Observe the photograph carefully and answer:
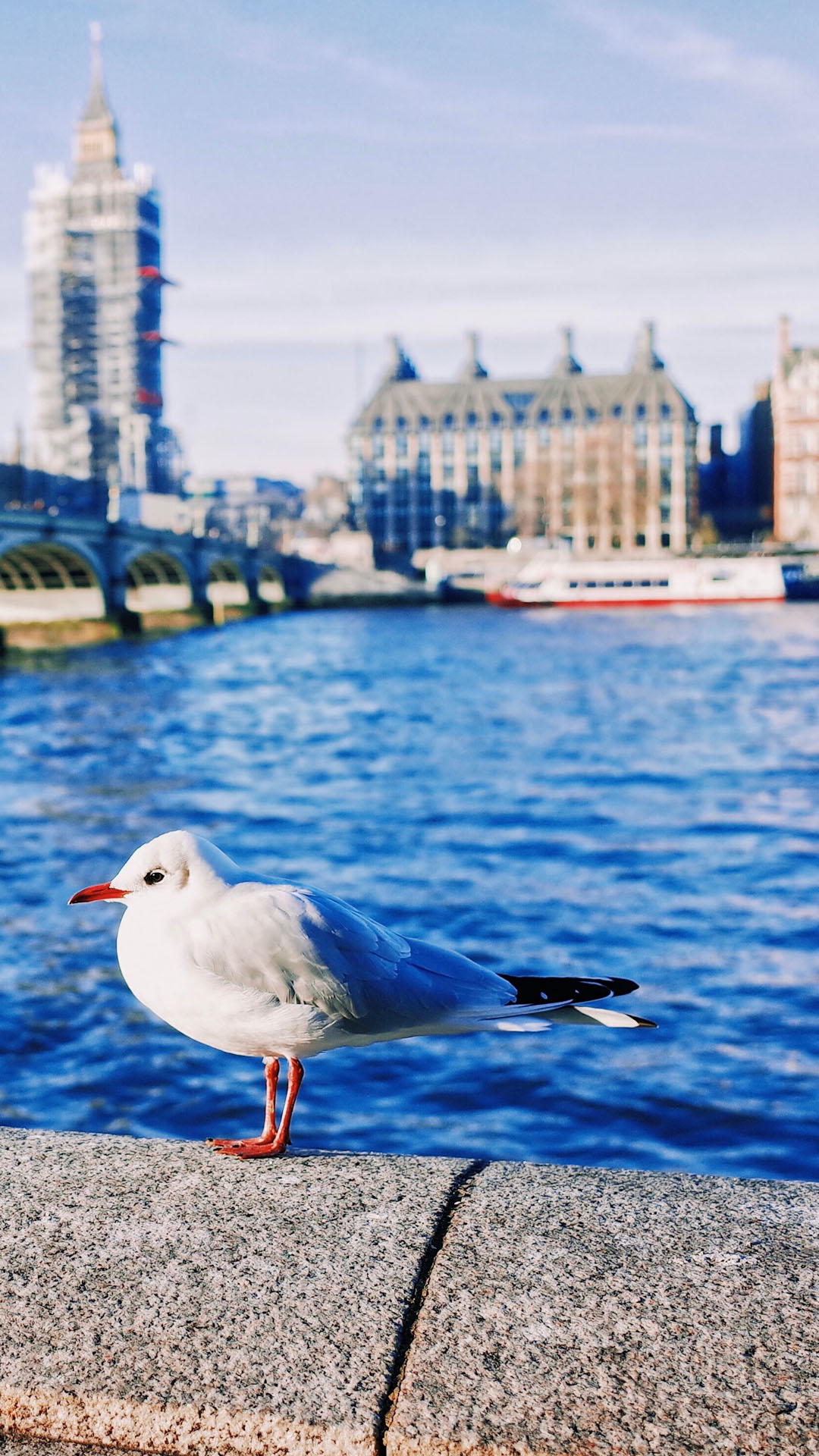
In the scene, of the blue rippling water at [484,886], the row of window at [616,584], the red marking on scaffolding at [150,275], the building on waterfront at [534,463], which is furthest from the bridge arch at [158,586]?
the red marking on scaffolding at [150,275]

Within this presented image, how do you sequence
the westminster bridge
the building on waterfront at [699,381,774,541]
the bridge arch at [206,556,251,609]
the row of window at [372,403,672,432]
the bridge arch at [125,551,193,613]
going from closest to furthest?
the westminster bridge, the bridge arch at [125,551,193,613], the bridge arch at [206,556,251,609], the building on waterfront at [699,381,774,541], the row of window at [372,403,672,432]

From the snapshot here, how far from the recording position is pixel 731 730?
16.2m

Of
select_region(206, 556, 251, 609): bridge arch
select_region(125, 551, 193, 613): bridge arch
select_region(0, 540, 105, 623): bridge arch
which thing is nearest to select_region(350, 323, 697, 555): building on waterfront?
select_region(206, 556, 251, 609): bridge arch

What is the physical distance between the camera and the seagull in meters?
2.09

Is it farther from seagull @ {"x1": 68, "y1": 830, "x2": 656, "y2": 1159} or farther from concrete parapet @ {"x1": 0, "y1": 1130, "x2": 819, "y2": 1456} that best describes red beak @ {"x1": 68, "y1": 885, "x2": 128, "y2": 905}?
concrete parapet @ {"x1": 0, "y1": 1130, "x2": 819, "y2": 1456}

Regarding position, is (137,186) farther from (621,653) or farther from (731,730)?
(731,730)

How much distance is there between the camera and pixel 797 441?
76375mm

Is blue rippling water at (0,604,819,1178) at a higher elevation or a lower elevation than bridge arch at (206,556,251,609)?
lower

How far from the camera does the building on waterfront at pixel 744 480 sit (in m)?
83.1

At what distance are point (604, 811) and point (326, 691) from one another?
13.6 m

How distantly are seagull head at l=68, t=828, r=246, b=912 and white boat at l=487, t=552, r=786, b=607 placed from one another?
57.6 metres

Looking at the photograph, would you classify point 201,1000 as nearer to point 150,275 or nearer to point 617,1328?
point 617,1328

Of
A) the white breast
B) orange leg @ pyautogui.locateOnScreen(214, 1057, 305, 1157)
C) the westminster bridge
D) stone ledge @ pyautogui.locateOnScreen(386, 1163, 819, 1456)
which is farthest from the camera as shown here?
the westminster bridge

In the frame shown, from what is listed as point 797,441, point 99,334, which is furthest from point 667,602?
point 99,334
